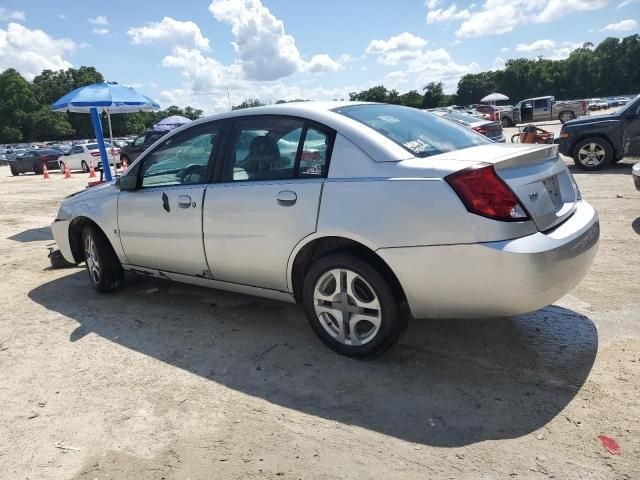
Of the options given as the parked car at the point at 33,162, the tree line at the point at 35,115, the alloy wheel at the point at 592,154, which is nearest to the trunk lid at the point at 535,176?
the alloy wheel at the point at 592,154

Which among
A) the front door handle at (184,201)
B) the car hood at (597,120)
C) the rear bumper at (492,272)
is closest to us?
the rear bumper at (492,272)

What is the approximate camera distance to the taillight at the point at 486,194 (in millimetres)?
2680

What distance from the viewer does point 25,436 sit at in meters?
2.76

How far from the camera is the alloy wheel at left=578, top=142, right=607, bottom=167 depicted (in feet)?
35.6

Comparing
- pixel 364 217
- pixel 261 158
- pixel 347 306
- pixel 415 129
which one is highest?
pixel 415 129

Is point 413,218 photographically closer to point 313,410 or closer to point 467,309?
point 467,309

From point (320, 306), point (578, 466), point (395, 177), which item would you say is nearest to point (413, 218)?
point (395, 177)

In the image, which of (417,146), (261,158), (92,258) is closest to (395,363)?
(417,146)

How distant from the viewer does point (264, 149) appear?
364 cm

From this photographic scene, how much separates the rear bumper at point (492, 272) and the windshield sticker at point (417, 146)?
668 millimetres

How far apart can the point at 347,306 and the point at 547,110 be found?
35.3 m

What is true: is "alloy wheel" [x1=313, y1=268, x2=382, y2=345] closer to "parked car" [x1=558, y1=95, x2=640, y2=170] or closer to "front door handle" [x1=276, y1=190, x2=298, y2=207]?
"front door handle" [x1=276, y1=190, x2=298, y2=207]

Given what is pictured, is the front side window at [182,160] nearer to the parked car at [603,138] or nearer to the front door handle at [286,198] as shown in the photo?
the front door handle at [286,198]

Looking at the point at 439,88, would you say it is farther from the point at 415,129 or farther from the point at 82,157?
the point at 415,129
